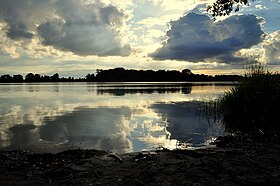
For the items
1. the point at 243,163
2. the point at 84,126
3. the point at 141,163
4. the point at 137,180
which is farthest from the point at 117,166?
the point at 84,126

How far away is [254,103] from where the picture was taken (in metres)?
14.5

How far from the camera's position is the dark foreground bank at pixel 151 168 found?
5379 mm

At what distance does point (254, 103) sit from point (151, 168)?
9794 millimetres

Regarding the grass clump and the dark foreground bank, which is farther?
the grass clump

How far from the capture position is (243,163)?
20.6 ft

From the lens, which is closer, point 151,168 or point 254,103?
point 151,168

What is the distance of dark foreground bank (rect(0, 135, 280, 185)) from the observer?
5379 mm

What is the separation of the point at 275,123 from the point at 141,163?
26.8ft

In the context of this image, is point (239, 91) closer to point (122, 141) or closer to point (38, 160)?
point (122, 141)

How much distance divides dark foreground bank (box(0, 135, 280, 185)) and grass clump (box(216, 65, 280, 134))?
5.79 m

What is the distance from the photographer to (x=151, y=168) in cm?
608

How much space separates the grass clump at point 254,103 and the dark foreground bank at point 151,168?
5794 millimetres

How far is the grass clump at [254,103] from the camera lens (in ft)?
43.8

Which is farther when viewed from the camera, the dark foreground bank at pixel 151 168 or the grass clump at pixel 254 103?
the grass clump at pixel 254 103
